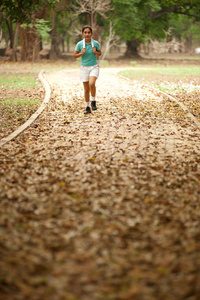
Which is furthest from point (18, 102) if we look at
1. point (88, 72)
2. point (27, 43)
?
point (27, 43)

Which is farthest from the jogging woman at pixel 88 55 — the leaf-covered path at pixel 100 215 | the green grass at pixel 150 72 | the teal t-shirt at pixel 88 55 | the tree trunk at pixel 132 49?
the tree trunk at pixel 132 49

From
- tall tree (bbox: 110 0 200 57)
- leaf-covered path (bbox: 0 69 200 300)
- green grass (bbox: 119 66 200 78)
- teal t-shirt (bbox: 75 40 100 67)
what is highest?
tall tree (bbox: 110 0 200 57)

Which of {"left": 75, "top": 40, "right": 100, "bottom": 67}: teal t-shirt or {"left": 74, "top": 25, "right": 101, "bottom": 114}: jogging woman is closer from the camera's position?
{"left": 74, "top": 25, "right": 101, "bottom": 114}: jogging woman

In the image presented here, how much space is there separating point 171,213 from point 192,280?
50.3 inches

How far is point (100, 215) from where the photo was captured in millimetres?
4305

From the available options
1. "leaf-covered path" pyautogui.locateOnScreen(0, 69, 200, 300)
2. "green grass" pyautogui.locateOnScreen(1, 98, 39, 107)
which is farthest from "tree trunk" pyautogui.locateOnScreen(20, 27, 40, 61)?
"leaf-covered path" pyautogui.locateOnScreen(0, 69, 200, 300)

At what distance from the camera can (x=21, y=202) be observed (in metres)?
4.68

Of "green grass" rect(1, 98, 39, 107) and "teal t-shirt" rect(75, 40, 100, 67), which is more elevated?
"teal t-shirt" rect(75, 40, 100, 67)

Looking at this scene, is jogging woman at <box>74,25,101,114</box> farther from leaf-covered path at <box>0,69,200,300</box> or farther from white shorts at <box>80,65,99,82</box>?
leaf-covered path at <box>0,69,200,300</box>

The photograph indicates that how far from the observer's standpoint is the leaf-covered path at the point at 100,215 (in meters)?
3.13

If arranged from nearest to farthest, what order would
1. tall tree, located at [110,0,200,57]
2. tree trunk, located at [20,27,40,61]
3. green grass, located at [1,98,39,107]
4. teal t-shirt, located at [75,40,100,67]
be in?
teal t-shirt, located at [75,40,100,67]
green grass, located at [1,98,39,107]
tree trunk, located at [20,27,40,61]
tall tree, located at [110,0,200,57]

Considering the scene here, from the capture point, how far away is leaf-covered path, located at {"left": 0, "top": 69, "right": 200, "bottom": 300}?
313 cm

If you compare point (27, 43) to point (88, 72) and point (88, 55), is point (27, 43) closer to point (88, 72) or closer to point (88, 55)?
point (88, 72)

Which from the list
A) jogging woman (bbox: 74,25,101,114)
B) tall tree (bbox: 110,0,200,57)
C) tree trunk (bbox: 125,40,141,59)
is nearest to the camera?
jogging woman (bbox: 74,25,101,114)
